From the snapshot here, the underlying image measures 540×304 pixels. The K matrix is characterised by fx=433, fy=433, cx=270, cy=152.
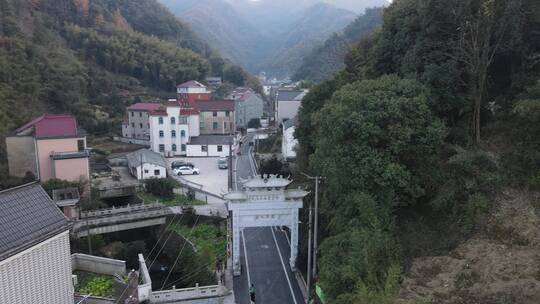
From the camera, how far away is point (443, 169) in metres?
13.1

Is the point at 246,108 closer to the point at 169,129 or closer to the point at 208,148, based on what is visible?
the point at 208,148

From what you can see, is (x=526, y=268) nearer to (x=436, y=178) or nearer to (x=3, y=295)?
(x=436, y=178)

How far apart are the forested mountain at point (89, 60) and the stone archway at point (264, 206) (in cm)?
1871

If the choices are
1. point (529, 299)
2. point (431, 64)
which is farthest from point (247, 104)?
point (529, 299)

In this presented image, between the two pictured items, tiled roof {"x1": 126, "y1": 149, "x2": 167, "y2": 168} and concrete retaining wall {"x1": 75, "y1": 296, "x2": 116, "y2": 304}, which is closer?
concrete retaining wall {"x1": 75, "y1": 296, "x2": 116, "y2": 304}

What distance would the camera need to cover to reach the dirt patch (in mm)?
9438

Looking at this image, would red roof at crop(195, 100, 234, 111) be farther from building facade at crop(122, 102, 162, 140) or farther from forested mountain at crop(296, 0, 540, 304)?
forested mountain at crop(296, 0, 540, 304)

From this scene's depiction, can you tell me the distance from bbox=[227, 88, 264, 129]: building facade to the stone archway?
31.2 meters

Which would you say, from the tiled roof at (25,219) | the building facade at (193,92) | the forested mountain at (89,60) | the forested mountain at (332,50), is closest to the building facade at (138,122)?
the forested mountain at (89,60)

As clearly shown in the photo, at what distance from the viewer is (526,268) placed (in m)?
9.98

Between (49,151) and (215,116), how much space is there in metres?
17.6

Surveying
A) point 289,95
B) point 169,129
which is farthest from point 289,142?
point 289,95

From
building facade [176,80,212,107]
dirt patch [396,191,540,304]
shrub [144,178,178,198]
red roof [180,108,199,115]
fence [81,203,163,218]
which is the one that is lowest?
fence [81,203,163,218]

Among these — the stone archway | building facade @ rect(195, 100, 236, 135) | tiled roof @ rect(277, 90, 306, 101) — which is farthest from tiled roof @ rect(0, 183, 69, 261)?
tiled roof @ rect(277, 90, 306, 101)
